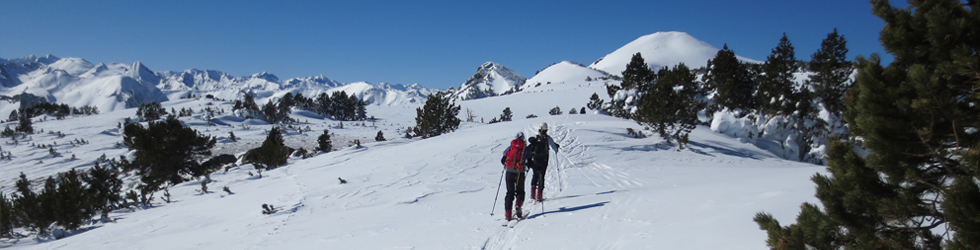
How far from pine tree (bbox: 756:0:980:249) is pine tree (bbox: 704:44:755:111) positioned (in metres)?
24.6

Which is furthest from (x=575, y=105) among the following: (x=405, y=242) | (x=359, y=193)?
(x=405, y=242)

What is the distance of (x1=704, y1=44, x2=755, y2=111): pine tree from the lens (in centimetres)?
2473

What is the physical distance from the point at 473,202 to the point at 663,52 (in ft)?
571

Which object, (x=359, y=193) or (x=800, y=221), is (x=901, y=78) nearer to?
(x=800, y=221)

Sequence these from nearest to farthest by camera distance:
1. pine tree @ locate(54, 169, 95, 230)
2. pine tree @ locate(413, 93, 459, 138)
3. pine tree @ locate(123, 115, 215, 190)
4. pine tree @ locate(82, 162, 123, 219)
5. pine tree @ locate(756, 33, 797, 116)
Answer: pine tree @ locate(54, 169, 95, 230), pine tree @ locate(82, 162, 123, 219), pine tree @ locate(123, 115, 215, 190), pine tree @ locate(756, 33, 797, 116), pine tree @ locate(413, 93, 459, 138)

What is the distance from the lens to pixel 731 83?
24.7 meters

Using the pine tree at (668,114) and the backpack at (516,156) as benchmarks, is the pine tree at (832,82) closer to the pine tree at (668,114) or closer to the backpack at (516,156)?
the pine tree at (668,114)

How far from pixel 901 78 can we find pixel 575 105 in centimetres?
6193

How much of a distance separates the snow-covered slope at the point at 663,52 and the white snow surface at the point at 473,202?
455ft

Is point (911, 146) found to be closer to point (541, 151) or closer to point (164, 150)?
point (541, 151)

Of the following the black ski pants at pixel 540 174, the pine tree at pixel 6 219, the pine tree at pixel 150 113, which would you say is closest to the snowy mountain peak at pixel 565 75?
the pine tree at pixel 150 113

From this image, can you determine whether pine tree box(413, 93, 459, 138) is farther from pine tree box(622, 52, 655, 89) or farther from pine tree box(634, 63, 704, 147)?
pine tree box(634, 63, 704, 147)

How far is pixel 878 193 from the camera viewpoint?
2602mm

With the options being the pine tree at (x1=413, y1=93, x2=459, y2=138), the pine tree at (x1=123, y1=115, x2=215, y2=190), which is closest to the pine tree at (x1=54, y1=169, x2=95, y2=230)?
the pine tree at (x1=123, y1=115, x2=215, y2=190)
